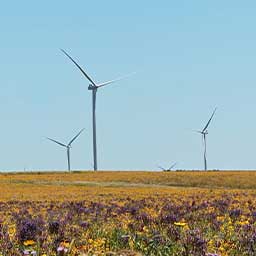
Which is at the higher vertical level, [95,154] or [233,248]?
[95,154]

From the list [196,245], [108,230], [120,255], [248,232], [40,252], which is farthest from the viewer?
[108,230]

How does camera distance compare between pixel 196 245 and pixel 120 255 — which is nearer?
pixel 120 255

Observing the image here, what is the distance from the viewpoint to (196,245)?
6199 millimetres

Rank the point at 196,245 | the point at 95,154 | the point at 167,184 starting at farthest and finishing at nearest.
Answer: the point at 95,154
the point at 167,184
the point at 196,245

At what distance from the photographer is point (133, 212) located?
13.1 meters

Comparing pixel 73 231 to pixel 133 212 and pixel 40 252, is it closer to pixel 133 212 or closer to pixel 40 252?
pixel 40 252

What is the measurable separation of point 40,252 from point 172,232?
1.85 m

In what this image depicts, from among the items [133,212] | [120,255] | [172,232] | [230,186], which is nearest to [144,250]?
[172,232]

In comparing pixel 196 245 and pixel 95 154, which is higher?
pixel 95 154

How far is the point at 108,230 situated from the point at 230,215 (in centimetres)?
390

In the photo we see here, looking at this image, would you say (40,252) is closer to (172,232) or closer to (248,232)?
(172,232)

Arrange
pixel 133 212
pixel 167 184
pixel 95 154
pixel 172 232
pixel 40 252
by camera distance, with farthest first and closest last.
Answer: pixel 95 154 < pixel 167 184 < pixel 133 212 < pixel 172 232 < pixel 40 252

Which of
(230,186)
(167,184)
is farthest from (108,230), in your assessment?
(167,184)

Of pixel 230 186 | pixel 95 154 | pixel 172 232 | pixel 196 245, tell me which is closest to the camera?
pixel 196 245
